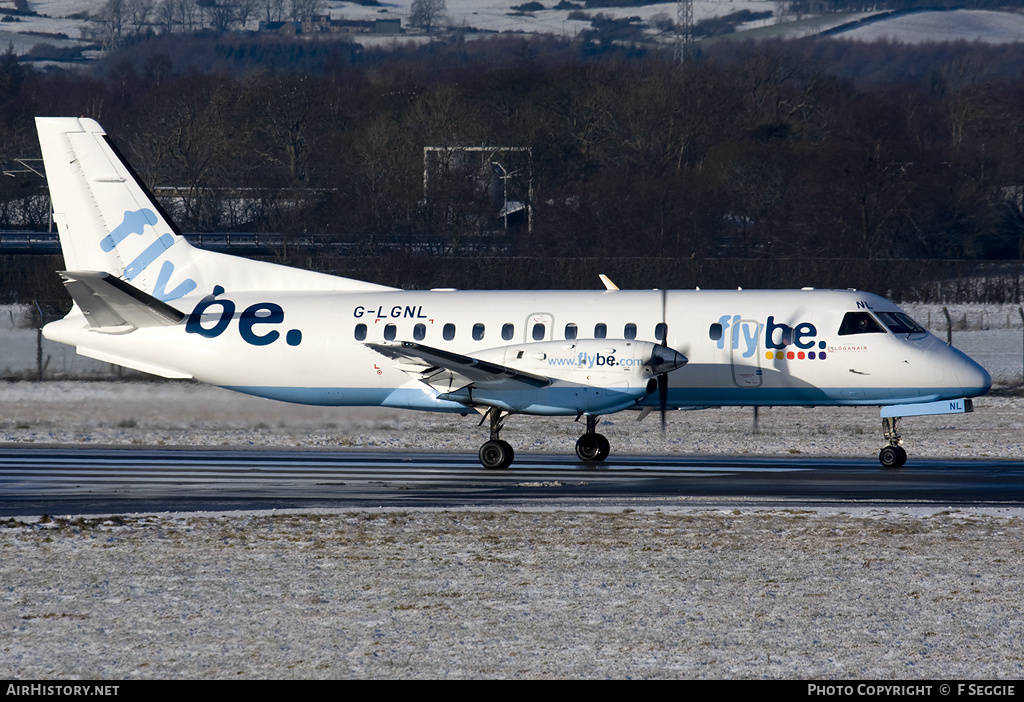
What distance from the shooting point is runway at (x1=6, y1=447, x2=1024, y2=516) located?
17.7 m

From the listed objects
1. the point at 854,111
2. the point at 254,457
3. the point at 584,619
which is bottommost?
the point at 254,457

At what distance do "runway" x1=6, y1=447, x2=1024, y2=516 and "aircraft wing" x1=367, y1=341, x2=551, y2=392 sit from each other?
154 centimetres

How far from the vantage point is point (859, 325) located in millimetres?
22609

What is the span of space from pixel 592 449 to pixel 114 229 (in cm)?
1095

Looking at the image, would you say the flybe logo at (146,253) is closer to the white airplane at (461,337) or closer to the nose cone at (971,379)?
the white airplane at (461,337)

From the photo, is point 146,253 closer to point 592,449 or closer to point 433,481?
point 433,481

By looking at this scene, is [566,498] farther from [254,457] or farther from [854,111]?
[854,111]

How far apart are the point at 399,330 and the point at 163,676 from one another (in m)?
14.6

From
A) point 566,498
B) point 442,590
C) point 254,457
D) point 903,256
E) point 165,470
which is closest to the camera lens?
point 442,590

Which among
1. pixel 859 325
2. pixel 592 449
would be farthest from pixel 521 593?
pixel 859 325

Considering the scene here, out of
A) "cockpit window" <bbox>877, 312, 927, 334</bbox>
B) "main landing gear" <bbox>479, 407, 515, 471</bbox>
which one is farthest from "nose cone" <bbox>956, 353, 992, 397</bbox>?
"main landing gear" <bbox>479, 407, 515, 471</bbox>

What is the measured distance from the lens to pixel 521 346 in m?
22.1

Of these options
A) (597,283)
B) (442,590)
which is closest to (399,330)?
(442,590)

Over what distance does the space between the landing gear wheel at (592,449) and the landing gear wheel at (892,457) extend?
4.97 metres
